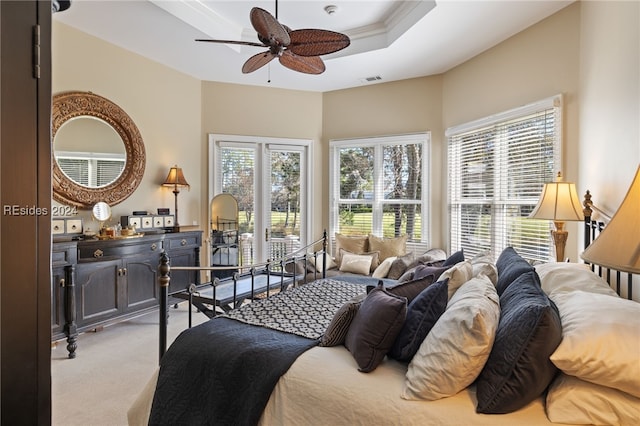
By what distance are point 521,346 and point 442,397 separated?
0.33m

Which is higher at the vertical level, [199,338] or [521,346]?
[521,346]

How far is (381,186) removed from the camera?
515 cm

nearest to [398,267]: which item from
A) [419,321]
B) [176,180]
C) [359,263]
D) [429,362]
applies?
[359,263]

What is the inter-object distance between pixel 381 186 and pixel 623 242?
4.23 metres

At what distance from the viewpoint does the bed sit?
1182mm

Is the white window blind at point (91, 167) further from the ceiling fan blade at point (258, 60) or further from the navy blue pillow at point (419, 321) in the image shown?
the navy blue pillow at point (419, 321)

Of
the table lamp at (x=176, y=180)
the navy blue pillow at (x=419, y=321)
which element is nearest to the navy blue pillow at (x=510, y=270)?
the navy blue pillow at (x=419, y=321)

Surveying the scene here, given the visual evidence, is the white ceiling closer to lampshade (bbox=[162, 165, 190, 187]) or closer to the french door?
the french door

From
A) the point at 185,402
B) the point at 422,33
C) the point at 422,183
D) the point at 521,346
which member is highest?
the point at 422,33

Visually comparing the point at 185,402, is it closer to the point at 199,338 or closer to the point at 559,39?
the point at 199,338

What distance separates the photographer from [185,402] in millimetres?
1649

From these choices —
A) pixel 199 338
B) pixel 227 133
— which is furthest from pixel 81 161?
pixel 199 338

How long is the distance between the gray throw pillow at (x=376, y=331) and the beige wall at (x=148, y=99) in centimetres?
334

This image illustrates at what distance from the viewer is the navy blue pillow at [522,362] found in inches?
47.3
